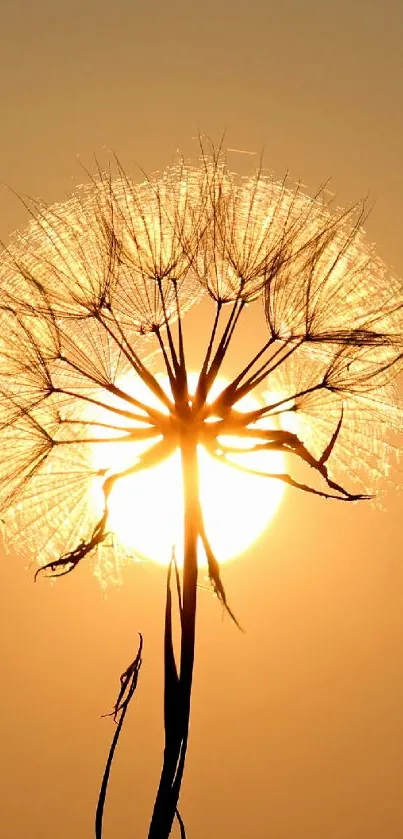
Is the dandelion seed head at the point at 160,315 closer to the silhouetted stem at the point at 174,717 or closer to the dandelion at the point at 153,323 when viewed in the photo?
the dandelion at the point at 153,323

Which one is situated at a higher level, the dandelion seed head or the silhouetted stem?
the dandelion seed head

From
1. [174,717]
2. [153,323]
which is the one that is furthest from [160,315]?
[174,717]

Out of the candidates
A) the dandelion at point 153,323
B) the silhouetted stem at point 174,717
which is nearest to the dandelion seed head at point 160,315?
the dandelion at point 153,323

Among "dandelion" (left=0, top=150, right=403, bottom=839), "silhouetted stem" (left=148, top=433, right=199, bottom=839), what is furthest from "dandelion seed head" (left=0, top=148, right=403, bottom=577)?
"silhouetted stem" (left=148, top=433, right=199, bottom=839)

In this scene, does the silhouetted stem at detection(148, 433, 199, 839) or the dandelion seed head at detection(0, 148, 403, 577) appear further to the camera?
the dandelion seed head at detection(0, 148, 403, 577)

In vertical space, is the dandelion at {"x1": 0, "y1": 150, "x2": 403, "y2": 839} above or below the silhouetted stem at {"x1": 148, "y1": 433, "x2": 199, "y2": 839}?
above

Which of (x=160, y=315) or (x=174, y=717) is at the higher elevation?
(x=160, y=315)

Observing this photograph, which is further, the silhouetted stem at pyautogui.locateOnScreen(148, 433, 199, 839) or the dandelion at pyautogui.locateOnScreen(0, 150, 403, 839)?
the dandelion at pyautogui.locateOnScreen(0, 150, 403, 839)

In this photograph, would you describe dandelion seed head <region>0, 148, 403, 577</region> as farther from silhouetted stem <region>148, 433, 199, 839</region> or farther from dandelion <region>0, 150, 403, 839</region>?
silhouetted stem <region>148, 433, 199, 839</region>

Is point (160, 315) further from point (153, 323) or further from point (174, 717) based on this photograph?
point (174, 717)
